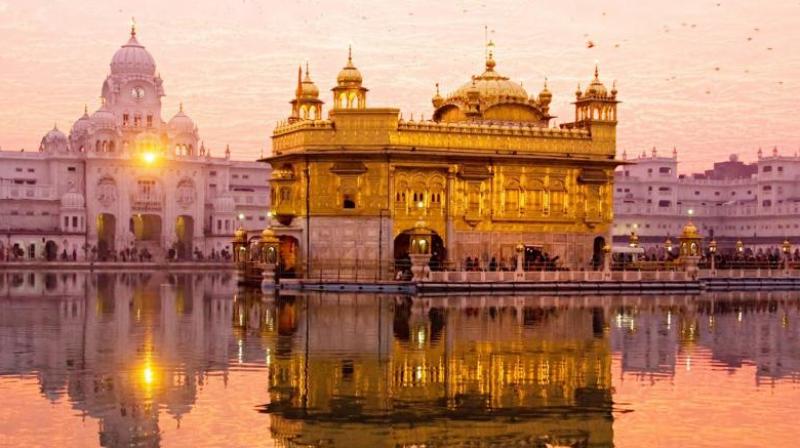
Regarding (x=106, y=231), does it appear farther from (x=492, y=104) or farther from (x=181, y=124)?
(x=492, y=104)

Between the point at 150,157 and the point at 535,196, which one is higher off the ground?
the point at 150,157

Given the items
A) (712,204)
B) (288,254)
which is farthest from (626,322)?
(712,204)

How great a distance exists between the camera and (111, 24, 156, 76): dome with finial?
94.5 meters

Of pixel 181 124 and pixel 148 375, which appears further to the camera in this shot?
pixel 181 124

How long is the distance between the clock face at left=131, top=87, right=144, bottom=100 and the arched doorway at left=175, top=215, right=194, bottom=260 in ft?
Answer: 33.9

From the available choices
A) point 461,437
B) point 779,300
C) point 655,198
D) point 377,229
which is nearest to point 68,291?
point 377,229

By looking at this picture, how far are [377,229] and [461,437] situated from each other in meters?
35.1

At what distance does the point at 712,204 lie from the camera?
112 metres

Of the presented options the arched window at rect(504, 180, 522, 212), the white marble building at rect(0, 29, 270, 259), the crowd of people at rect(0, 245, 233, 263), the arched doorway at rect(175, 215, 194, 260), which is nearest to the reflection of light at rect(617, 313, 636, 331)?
the arched window at rect(504, 180, 522, 212)

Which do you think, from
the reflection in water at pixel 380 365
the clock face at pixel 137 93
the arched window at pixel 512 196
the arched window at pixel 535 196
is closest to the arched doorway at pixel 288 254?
the arched window at pixel 512 196

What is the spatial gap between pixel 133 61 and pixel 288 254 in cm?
4944

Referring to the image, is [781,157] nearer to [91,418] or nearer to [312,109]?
[312,109]

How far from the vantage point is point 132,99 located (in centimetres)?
9381

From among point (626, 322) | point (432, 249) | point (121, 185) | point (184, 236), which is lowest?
point (626, 322)
